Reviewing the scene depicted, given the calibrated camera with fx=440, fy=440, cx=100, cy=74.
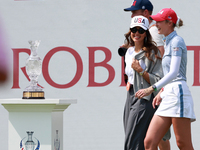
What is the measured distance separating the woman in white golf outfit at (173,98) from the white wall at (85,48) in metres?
1.82

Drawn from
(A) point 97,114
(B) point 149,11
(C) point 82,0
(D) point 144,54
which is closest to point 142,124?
(D) point 144,54

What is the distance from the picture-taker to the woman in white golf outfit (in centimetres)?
293

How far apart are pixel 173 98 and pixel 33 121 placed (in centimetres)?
111

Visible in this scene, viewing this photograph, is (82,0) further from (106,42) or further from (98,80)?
(98,80)

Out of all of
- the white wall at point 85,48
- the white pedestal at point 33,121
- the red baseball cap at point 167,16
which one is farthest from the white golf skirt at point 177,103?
the white wall at point 85,48

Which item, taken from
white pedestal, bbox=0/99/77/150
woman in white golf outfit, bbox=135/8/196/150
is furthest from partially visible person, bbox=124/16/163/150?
white pedestal, bbox=0/99/77/150

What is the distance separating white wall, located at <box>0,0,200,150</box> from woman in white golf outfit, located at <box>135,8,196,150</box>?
5.98 feet

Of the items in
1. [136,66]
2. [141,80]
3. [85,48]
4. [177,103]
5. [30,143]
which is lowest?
[30,143]

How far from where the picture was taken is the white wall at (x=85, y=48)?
4859 mm

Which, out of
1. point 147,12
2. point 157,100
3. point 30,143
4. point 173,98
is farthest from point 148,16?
point 30,143

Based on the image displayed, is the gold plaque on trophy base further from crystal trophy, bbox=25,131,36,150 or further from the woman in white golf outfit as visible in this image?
the woman in white golf outfit

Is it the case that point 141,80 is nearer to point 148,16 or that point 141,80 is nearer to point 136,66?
point 136,66

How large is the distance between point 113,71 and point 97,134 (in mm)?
722

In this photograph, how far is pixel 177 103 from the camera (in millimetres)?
2930
